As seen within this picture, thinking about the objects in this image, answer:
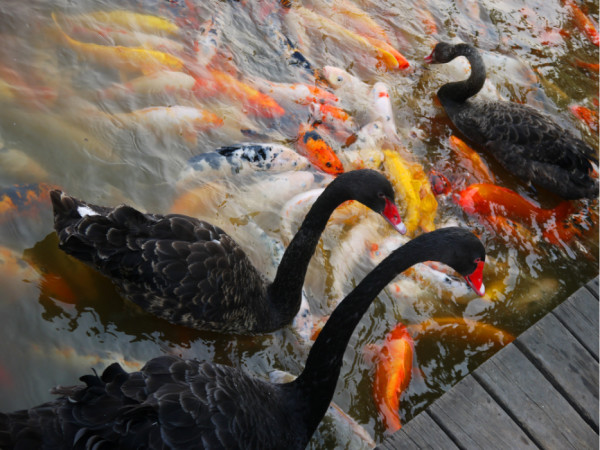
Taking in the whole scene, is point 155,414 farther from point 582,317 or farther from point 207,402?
point 582,317

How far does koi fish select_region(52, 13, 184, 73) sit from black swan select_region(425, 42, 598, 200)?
2714 mm

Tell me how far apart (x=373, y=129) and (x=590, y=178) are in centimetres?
202

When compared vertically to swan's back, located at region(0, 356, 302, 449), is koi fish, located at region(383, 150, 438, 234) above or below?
below

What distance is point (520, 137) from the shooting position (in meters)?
5.56

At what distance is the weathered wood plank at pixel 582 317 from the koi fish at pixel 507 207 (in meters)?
1.29

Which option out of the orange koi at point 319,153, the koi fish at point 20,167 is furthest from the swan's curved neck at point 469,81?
the koi fish at point 20,167

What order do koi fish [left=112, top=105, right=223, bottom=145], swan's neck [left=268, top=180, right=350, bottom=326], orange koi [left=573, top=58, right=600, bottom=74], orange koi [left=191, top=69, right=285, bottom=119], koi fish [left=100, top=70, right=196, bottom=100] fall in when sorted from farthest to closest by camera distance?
orange koi [left=573, top=58, right=600, bottom=74], orange koi [left=191, top=69, right=285, bottom=119], koi fish [left=100, top=70, right=196, bottom=100], koi fish [left=112, top=105, right=223, bottom=145], swan's neck [left=268, top=180, right=350, bottom=326]

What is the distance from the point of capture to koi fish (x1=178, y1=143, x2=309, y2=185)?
428 centimetres

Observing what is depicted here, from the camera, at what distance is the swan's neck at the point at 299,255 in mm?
3445

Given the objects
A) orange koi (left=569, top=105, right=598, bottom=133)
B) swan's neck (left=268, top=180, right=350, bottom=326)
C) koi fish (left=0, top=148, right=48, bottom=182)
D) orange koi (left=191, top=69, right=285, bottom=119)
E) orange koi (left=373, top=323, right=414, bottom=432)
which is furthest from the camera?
orange koi (left=569, top=105, right=598, bottom=133)

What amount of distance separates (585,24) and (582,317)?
17.5 feet

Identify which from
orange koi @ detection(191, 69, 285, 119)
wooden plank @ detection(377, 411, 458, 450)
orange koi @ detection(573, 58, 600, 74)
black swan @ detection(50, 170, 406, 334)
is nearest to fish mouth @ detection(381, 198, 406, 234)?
black swan @ detection(50, 170, 406, 334)

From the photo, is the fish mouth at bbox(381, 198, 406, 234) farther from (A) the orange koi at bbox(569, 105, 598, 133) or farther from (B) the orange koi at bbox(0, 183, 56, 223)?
(A) the orange koi at bbox(569, 105, 598, 133)

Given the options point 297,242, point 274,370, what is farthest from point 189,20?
point 274,370
